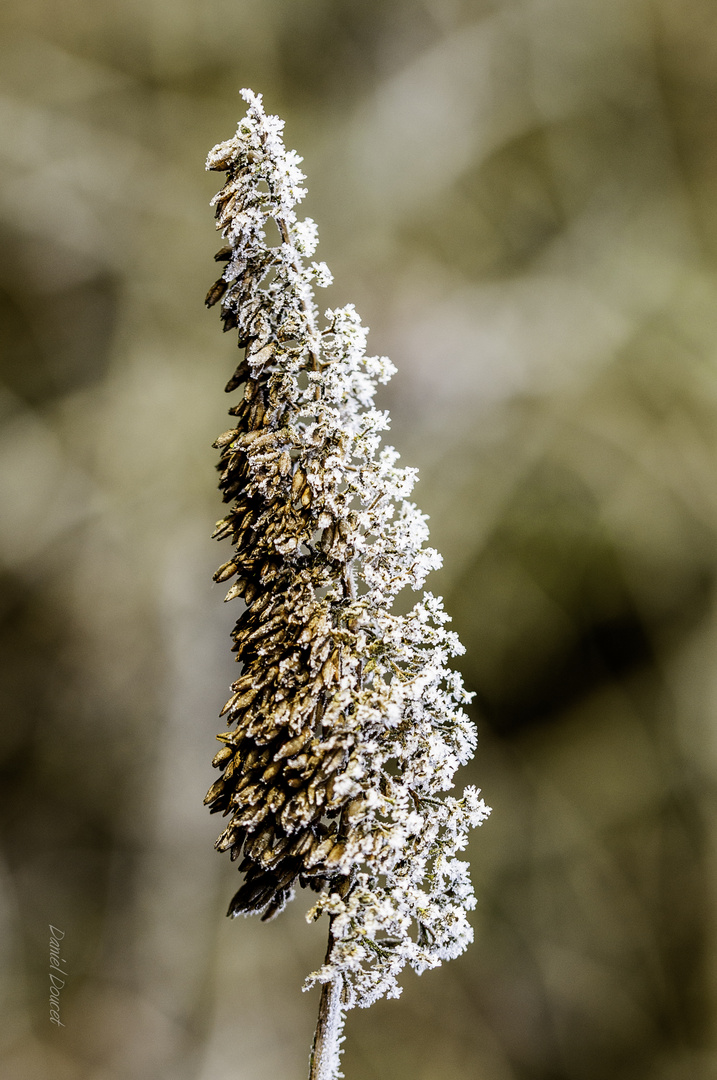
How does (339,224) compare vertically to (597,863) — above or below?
above

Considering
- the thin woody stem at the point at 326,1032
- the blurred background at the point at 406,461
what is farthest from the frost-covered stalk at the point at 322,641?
the blurred background at the point at 406,461

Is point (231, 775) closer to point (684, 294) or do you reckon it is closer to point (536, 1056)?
point (536, 1056)

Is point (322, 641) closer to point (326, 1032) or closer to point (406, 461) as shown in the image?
point (326, 1032)

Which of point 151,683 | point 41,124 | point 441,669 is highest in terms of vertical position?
point 41,124

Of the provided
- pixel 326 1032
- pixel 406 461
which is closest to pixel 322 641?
pixel 326 1032

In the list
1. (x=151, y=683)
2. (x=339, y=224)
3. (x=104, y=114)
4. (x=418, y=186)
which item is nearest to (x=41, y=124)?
(x=104, y=114)

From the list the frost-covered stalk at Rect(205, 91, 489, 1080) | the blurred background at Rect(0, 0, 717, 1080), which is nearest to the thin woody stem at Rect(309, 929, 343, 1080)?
the frost-covered stalk at Rect(205, 91, 489, 1080)

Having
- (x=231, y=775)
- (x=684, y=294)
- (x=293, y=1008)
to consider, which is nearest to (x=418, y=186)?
(x=684, y=294)

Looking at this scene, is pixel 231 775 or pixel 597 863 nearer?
pixel 231 775
